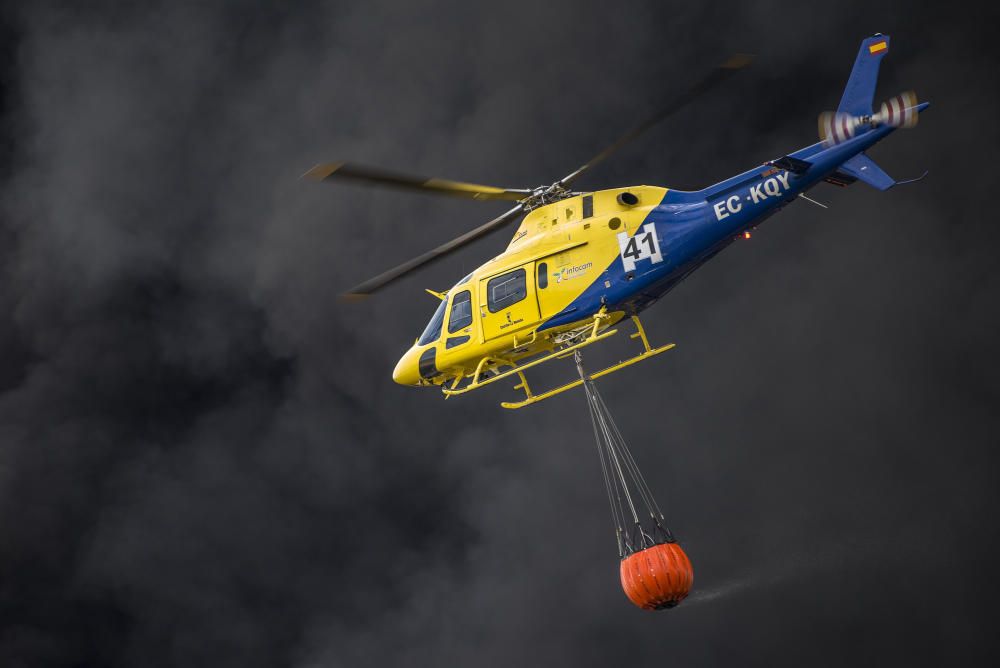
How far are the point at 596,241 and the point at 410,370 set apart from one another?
11.4 feet

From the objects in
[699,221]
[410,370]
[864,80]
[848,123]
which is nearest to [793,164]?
[848,123]

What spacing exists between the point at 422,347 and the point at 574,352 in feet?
8.39

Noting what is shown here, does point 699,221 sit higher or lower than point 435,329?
lower

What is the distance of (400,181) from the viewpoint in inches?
501

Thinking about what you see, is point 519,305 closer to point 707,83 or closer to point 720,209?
point 720,209

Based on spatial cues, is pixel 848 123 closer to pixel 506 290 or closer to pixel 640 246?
pixel 640 246

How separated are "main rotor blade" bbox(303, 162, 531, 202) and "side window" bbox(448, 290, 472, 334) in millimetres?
1520

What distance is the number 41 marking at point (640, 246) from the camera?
44.0 feet

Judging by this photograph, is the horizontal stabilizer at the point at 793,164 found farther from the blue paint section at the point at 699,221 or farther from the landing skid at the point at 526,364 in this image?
the landing skid at the point at 526,364

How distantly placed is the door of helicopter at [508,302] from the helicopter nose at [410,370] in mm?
1366

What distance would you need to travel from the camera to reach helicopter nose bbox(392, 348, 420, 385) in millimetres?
15375

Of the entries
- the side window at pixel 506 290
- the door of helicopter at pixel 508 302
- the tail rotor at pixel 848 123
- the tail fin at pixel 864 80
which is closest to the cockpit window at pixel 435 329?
the door of helicopter at pixel 508 302

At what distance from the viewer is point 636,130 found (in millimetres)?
12211

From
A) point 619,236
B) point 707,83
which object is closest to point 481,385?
point 619,236
